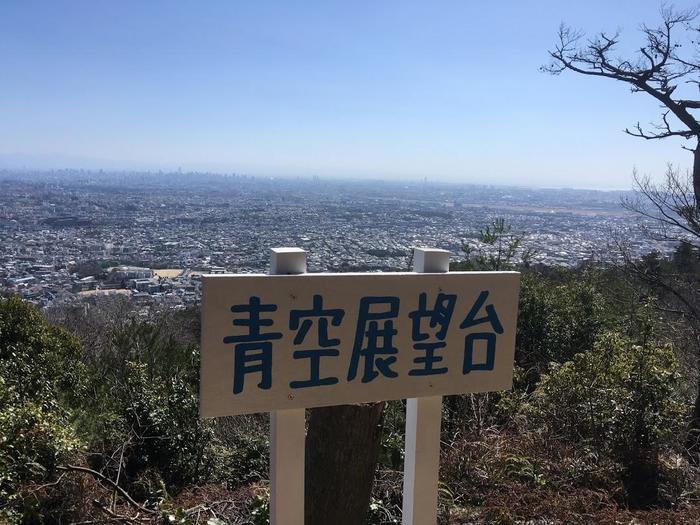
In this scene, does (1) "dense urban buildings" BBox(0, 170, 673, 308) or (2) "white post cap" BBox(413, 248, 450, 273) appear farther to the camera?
(1) "dense urban buildings" BBox(0, 170, 673, 308)

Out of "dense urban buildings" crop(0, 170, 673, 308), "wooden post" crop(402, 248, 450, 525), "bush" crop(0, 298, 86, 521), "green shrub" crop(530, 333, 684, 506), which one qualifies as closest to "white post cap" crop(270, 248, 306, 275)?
"wooden post" crop(402, 248, 450, 525)

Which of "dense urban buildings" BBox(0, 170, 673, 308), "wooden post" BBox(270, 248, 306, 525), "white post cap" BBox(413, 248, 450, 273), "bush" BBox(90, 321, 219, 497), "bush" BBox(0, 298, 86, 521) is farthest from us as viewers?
Result: "dense urban buildings" BBox(0, 170, 673, 308)

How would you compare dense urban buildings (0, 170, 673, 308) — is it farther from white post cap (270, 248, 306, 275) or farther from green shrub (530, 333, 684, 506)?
white post cap (270, 248, 306, 275)

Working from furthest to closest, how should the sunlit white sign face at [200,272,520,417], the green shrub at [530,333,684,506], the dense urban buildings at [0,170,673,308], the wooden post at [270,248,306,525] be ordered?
the dense urban buildings at [0,170,673,308], the green shrub at [530,333,684,506], the wooden post at [270,248,306,525], the sunlit white sign face at [200,272,520,417]

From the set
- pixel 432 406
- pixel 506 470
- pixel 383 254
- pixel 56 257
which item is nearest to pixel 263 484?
pixel 506 470

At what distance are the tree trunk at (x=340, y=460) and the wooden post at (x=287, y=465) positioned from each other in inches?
14.6

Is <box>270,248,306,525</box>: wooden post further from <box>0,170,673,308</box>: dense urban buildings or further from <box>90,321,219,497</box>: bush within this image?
<box>0,170,673,308</box>: dense urban buildings

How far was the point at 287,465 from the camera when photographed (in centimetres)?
202

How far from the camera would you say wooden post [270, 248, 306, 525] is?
2.00 m

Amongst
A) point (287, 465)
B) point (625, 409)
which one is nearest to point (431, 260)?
point (287, 465)

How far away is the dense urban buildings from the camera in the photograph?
12.7 m

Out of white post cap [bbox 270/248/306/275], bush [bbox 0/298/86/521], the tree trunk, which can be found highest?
white post cap [bbox 270/248/306/275]

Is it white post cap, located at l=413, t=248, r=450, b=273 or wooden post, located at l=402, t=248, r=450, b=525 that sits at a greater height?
white post cap, located at l=413, t=248, r=450, b=273

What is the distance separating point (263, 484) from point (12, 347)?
3207mm
